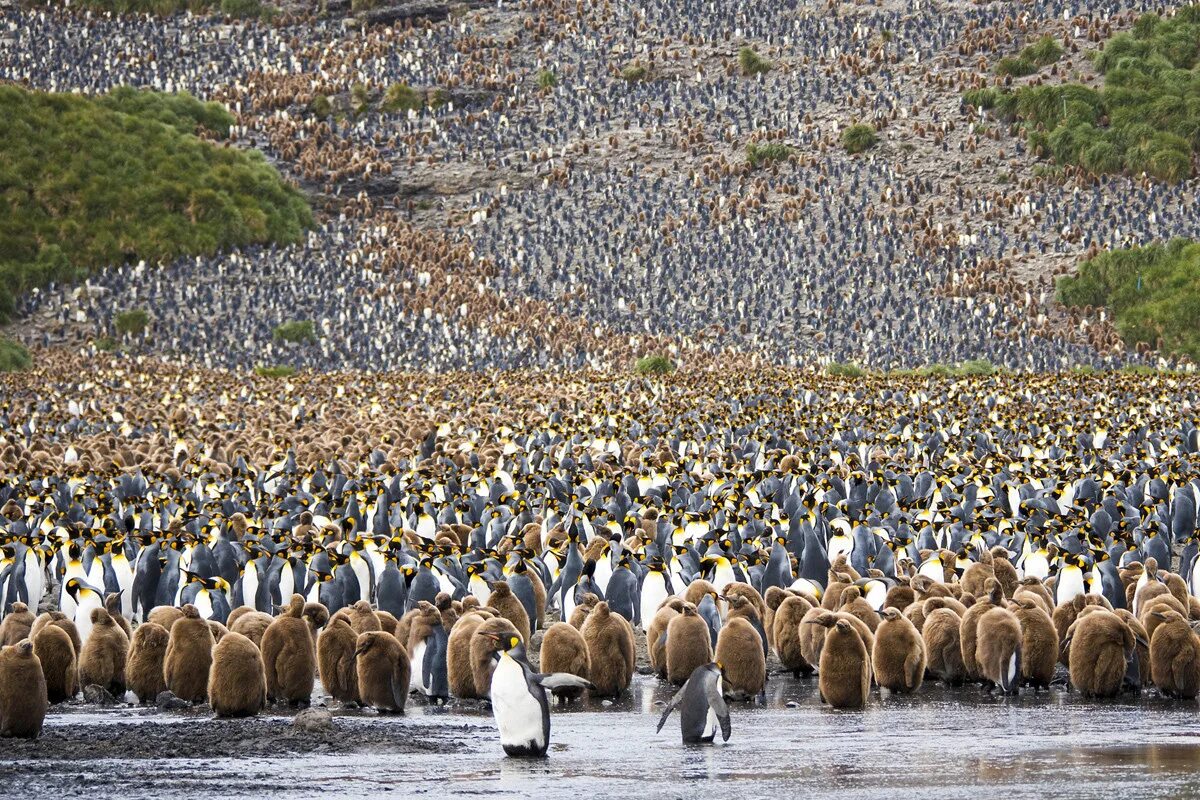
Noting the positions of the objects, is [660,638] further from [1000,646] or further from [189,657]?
[189,657]

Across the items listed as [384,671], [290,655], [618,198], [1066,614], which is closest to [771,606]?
[1066,614]

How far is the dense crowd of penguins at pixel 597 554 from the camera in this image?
1162 centimetres

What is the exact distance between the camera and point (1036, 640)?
12.2 meters

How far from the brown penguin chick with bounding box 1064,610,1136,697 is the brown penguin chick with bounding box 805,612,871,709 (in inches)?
58.5

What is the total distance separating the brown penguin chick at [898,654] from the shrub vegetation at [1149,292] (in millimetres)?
38430

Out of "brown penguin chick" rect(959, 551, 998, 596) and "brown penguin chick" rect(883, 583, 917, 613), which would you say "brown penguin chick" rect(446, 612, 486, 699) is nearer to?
"brown penguin chick" rect(883, 583, 917, 613)

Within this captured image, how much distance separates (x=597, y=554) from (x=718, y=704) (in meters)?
5.35

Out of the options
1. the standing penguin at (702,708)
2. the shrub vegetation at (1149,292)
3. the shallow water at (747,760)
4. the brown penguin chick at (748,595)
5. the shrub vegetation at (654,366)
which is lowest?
the shallow water at (747,760)

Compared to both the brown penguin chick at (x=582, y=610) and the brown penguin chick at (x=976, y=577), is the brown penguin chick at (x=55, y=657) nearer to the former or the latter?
the brown penguin chick at (x=582, y=610)

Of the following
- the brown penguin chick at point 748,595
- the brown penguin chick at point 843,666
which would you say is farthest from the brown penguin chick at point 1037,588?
the brown penguin chick at point 843,666

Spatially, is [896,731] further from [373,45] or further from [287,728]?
[373,45]

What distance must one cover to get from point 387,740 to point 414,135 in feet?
212

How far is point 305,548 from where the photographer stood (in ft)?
49.2

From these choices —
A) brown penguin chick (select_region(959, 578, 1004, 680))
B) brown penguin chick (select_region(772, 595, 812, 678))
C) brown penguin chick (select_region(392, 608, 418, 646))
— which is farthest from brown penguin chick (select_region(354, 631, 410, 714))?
brown penguin chick (select_region(959, 578, 1004, 680))
